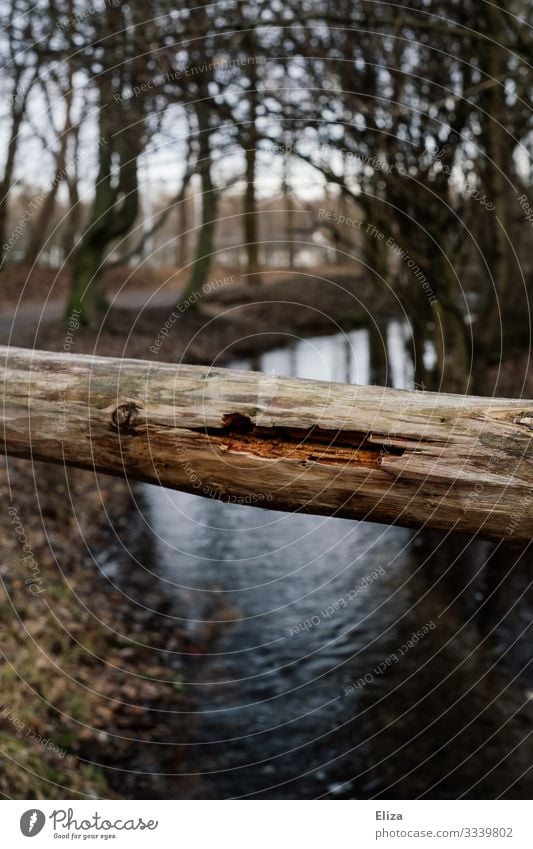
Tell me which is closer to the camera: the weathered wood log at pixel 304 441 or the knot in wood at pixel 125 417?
the weathered wood log at pixel 304 441

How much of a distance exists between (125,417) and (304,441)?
57 centimetres

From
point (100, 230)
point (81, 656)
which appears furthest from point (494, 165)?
point (100, 230)

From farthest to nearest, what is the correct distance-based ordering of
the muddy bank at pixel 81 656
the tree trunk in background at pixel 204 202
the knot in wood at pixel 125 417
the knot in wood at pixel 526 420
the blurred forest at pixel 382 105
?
the tree trunk in background at pixel 204 202
the blurred forest at pixel 382 105
the muddy bank at pixel 81 656
the knot in wood at pixel 125 417
the knot in wood at pixel 526 420

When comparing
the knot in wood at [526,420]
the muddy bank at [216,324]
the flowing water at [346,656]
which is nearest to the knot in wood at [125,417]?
Result: the knot in wood at [526,420]

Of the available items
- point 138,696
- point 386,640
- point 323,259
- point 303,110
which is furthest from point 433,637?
point 323,259

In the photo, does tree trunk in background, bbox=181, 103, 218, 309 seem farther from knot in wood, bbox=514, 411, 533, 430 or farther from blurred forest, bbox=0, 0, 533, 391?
knot in wood, bbox=514, 411, 533, 430

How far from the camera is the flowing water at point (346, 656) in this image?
4867mm

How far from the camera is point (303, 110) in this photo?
6.09 meters

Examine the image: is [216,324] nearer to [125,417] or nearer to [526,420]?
[125,417]

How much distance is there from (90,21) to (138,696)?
6.37 metres

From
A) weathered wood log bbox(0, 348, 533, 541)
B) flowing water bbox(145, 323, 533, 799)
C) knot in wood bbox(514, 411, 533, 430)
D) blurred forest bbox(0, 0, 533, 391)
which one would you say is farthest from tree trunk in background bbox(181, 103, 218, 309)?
knot in wood bbox(514, 411, 533, 430)

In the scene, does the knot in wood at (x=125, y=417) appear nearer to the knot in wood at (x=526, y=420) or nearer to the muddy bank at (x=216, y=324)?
the knot in wood at (x=526, y=420)

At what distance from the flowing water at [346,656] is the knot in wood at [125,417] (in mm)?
3243

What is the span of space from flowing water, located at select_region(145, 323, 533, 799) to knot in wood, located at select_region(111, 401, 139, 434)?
3.24 meters
